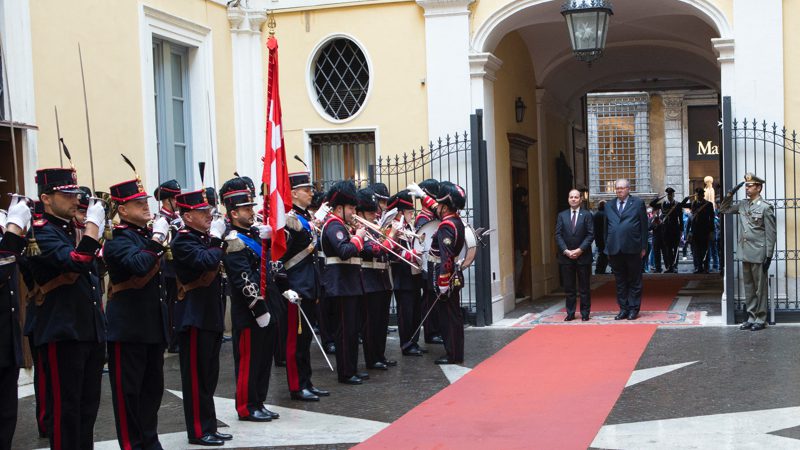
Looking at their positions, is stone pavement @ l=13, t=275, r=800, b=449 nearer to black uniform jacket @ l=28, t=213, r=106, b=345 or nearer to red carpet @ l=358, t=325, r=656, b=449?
red carpet @ l=358, t=325, r=656, b=449

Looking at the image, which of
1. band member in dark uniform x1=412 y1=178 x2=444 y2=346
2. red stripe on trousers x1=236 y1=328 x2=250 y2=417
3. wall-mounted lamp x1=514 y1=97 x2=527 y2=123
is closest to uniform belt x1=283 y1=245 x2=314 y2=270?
red stripe on trousers x1=236 y1=328 x2=250 y2=417

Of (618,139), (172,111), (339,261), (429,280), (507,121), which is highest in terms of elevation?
(618,139)

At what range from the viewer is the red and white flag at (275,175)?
744 cm

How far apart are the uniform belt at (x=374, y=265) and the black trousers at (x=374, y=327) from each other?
0.24 metres

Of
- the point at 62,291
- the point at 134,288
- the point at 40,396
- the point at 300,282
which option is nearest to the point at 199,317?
the point at 134,288

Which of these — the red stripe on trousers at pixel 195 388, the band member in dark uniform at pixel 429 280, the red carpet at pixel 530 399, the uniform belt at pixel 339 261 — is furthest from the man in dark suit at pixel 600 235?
the red stripe on trousers at pixel 195 388

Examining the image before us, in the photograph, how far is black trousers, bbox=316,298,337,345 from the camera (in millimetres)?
10961

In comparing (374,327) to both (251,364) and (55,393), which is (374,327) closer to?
(251,364)

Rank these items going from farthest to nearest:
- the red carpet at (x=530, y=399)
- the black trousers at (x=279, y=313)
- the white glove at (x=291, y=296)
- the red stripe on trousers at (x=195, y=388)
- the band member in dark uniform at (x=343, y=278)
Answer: the band member in dark uniform at (x=343, y=278)
the white glove at (x=291, y=296)
the black trousers at (x=279, y=313)
the red carpet at (x=530, y=399)
the red stripe on trousers at (x=195, y=388)

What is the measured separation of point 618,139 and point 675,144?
191 cm

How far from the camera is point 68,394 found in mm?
6086

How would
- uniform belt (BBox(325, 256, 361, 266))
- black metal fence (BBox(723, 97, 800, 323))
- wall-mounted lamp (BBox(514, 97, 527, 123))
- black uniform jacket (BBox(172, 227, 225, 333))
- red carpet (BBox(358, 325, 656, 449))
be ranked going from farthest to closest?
1. wall-mounted lamp (BBox(514, 97, 527, 123))
2. black metal fence (BBox(723, 97, 800, 323))
3. uniform belt (BBox(325, 256, 361, 266))
4. red carpet (BBox(358, 325, 656, 449))
5. black uniform jacket (BBox(172, 227, 225, 333))

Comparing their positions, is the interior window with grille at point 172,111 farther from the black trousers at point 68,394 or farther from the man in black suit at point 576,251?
the black trousers at point 68,394

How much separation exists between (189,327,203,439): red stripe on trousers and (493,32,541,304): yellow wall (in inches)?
286
